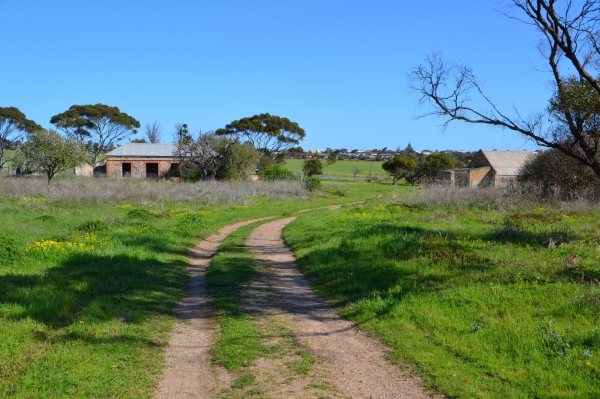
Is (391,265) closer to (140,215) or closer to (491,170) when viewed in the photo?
(140,215)

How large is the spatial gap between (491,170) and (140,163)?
1421 inches

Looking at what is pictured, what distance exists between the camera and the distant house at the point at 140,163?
58844 millimetres

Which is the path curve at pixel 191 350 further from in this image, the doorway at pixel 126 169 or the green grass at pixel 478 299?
the doorway at pixel 126 169

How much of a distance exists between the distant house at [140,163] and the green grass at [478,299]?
146 ft

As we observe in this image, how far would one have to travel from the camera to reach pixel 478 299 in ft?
29.3

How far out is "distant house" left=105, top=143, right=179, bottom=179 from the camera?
58844 mm

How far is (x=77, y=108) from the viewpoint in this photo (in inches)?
3068

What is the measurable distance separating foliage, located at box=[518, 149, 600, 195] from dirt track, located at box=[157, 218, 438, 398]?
76.1 ft

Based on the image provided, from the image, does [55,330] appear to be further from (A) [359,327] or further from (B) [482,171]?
(B) [482,171]

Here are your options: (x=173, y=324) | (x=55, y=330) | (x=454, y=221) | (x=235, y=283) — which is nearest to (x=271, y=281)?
(x=235, y=283)

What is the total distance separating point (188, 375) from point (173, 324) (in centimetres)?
236

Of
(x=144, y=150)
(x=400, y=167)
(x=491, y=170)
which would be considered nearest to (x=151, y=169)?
(x=144, y=150)

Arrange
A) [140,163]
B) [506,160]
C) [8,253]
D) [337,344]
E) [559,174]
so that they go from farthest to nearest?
1. [140,163]
2. [506,160]
3. [559,174]
4. [8,253]
5. [337,344]

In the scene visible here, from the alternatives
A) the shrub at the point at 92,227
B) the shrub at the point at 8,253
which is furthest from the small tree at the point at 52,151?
the shrub at the point at 8,253
